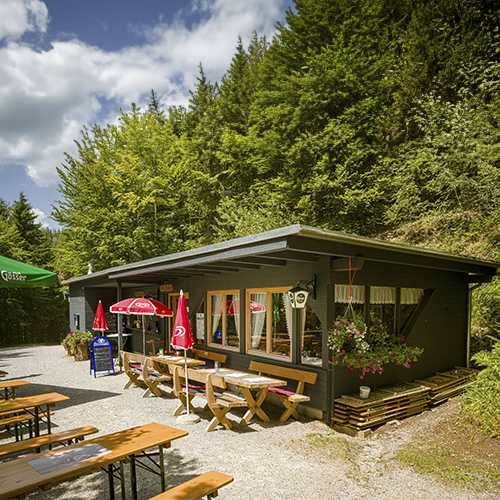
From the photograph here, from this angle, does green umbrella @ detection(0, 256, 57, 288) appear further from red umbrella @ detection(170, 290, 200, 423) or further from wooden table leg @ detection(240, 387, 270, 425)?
wooden table leg @ detection(240, 387, 270, 425)

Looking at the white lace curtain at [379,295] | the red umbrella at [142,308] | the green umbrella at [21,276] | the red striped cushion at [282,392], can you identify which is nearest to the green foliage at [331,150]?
the white lace curtain at [379,295]

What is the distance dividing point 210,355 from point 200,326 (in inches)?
40.0

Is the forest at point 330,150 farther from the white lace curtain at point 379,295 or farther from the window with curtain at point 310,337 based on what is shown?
the window with curtain at point 310,337

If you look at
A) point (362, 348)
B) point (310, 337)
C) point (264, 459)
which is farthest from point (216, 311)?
point (264, 459)

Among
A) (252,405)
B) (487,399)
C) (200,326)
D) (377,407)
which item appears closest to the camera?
(487,399)

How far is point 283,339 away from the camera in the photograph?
6.98 meters

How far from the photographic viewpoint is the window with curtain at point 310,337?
6348 mm

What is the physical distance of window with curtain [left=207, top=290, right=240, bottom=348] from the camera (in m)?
8.30

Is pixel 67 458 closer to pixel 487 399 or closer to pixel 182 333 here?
pixel 182 333

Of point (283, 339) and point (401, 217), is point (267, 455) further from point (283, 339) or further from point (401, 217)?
point (401, 217)

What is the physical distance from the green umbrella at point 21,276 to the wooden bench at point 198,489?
3.93 m

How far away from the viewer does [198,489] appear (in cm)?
276

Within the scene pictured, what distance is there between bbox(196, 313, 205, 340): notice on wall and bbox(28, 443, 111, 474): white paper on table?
241 inches

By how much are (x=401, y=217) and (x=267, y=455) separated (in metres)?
11.4
